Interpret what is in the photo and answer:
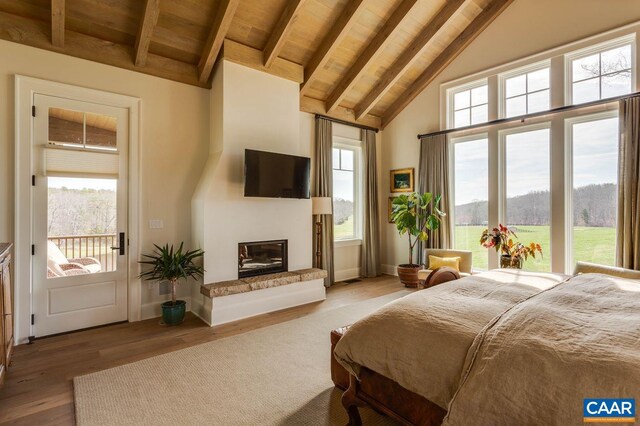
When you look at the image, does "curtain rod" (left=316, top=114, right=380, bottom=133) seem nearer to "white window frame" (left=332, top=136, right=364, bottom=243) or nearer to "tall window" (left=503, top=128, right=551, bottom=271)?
"white window frame" (left=332, top=136, right=364, bottom=243)

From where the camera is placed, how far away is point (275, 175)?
14.3ft

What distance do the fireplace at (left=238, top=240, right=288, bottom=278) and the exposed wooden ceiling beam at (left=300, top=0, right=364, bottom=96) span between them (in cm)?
244

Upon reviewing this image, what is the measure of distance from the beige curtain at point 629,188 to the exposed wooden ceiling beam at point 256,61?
4181mm

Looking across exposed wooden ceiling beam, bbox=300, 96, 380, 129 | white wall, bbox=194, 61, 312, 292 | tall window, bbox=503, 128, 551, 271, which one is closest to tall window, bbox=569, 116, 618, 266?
tall window, bbox=503, 128, 551, 271

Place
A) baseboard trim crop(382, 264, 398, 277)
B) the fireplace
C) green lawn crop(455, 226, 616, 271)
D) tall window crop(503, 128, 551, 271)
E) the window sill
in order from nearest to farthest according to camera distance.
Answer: green lawn crop(455, 226, 616, 271)
the fireplace
tall window crop(503, 128, 551, 271)
the window sill
baseboard trim crop(382, 264, 398, 277)

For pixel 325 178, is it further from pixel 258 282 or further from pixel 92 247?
pixel 92 247

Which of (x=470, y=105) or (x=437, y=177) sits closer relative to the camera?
(x=470, y=105)

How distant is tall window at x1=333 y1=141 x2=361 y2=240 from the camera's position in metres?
6.02

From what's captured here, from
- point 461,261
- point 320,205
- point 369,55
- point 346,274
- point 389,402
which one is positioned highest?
point 369,55

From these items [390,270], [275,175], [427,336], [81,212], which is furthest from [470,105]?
[81,212]

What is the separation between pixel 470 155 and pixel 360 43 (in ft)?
8.50

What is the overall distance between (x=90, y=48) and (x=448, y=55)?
523 centimetres

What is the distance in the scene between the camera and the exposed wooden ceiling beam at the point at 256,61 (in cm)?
406

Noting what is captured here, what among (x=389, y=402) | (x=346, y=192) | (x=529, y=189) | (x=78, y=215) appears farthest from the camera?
(x=346, y=192)
